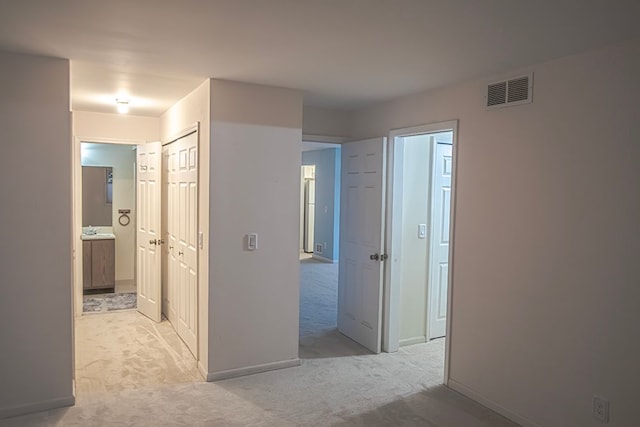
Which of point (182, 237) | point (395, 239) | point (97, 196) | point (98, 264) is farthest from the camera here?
point (97, 196)

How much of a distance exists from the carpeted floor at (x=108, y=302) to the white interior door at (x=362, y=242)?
2882 millimetres

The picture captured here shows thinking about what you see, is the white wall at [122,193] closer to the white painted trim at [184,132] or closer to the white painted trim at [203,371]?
the white painted trim at [184,132]

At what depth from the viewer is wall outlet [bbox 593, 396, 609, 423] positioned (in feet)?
8.19

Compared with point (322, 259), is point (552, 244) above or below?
above

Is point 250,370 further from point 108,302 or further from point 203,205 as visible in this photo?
point 108,302

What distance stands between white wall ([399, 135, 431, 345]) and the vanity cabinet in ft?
14.0

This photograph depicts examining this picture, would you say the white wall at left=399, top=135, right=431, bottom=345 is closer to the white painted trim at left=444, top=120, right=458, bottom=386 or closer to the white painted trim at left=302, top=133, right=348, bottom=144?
the white painted trim at left=302, top=133, right=348, bottom=144

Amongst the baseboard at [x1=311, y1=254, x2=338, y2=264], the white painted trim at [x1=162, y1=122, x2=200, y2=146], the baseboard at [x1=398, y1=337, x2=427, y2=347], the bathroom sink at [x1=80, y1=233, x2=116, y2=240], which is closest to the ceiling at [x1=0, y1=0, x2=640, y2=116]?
the white painted trim at [x1=162, y1=122, x2=200, y2=146]

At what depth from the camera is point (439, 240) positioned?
4.66m

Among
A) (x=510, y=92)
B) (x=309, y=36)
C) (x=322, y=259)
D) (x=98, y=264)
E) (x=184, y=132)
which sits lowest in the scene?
(x=322, y=259)

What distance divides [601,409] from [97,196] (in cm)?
662

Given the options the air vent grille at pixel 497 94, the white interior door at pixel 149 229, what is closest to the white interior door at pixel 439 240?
the air vent grille at pixel 497 94

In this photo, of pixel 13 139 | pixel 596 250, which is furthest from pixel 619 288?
Answer: pixel 13 139

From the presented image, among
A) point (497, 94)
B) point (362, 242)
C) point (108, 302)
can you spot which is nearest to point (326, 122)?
point (362, 242)
